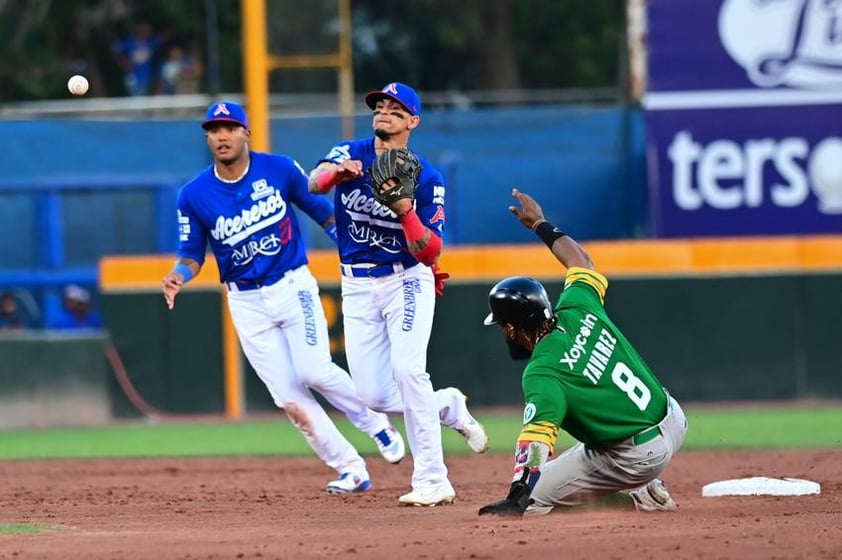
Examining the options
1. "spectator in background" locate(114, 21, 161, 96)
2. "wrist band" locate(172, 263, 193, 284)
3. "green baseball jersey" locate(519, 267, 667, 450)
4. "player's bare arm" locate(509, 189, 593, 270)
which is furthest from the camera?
"spectator in background" locate(114, 21, 161, 96)

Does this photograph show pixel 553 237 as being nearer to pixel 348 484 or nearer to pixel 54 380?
pixel 348 484

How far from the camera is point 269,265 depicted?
888 centimetres

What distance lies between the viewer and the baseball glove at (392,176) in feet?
25.4

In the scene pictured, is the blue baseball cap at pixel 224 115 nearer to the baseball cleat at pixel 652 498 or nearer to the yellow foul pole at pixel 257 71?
the baseball cleat at pixel 652 498

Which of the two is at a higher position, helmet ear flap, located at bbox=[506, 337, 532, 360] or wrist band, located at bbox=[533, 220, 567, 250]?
wrist band, located at bbox=[533, 220, 567, 250]

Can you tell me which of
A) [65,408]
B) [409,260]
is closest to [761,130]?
[65,408]

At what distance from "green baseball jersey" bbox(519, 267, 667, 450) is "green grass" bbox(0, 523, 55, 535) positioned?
2411 millimetres

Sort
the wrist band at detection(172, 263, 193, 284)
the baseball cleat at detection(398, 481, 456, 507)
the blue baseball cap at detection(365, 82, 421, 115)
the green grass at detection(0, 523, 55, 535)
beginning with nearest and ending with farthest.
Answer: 1. the green grass at detection(0, 523, 55, 535)
2. the blue baseball cap at detection(365, 82, 421, 115)
3. the baseball cleat at detection(398, 481, 456, 507)
4. the wrist band at detection(172, 263, 193, 284)

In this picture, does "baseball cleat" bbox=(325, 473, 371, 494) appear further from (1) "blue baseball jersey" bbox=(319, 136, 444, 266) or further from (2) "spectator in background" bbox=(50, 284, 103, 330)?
(2) "spectator in background" bbox=(50, 284, 103, 330)

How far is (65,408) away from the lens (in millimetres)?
16484

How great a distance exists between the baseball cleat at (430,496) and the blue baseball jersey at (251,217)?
156cm

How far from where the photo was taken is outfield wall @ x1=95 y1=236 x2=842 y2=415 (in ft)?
53.3

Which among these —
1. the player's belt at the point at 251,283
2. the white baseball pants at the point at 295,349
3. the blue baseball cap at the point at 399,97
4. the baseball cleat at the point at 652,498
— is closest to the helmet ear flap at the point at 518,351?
the baseball cleat at the point at 652,498

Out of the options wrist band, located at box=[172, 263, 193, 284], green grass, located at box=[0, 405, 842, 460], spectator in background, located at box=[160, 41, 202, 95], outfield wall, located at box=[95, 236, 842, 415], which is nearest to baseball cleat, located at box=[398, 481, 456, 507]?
wrist band, located at box=[172, 263, 193, 284]
